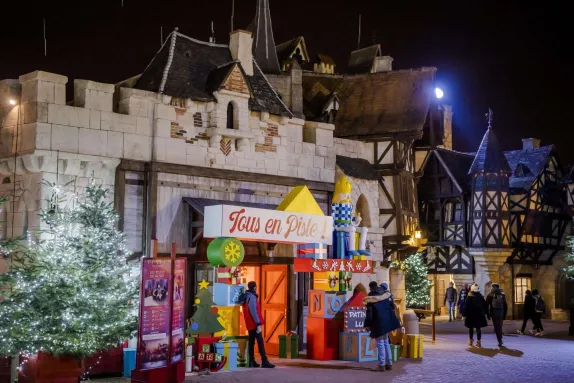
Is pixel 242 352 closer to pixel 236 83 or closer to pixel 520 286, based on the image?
pixel 236 83

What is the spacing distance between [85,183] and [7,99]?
2.24 m

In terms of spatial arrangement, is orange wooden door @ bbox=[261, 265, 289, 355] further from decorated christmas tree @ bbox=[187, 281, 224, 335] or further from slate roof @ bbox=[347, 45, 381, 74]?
slate roof @ bbox=[347, 45, 381, 74]

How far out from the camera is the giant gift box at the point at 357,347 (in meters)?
14.7

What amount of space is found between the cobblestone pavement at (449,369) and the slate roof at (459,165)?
16711 mm

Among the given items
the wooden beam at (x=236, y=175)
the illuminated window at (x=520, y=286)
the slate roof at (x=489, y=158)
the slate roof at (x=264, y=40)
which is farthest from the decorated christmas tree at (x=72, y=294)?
the illuminated window at (x=520, y=286)

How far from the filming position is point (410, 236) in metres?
23.5

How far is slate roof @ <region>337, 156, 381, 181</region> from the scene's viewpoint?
1986 cm

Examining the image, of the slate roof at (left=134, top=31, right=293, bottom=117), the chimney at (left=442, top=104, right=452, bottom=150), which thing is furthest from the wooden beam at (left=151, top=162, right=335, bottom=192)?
the chimney at (left=442, top=104, right=452, bottom=150)

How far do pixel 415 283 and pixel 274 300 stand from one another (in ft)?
47.9

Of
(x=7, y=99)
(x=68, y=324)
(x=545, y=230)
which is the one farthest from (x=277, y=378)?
(x=545, y=230)

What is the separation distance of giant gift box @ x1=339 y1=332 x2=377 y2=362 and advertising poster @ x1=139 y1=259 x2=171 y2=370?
4565 mm

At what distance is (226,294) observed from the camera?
14.3m

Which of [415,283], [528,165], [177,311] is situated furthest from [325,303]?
[528,165]

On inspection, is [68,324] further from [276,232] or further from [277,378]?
[276,232]
